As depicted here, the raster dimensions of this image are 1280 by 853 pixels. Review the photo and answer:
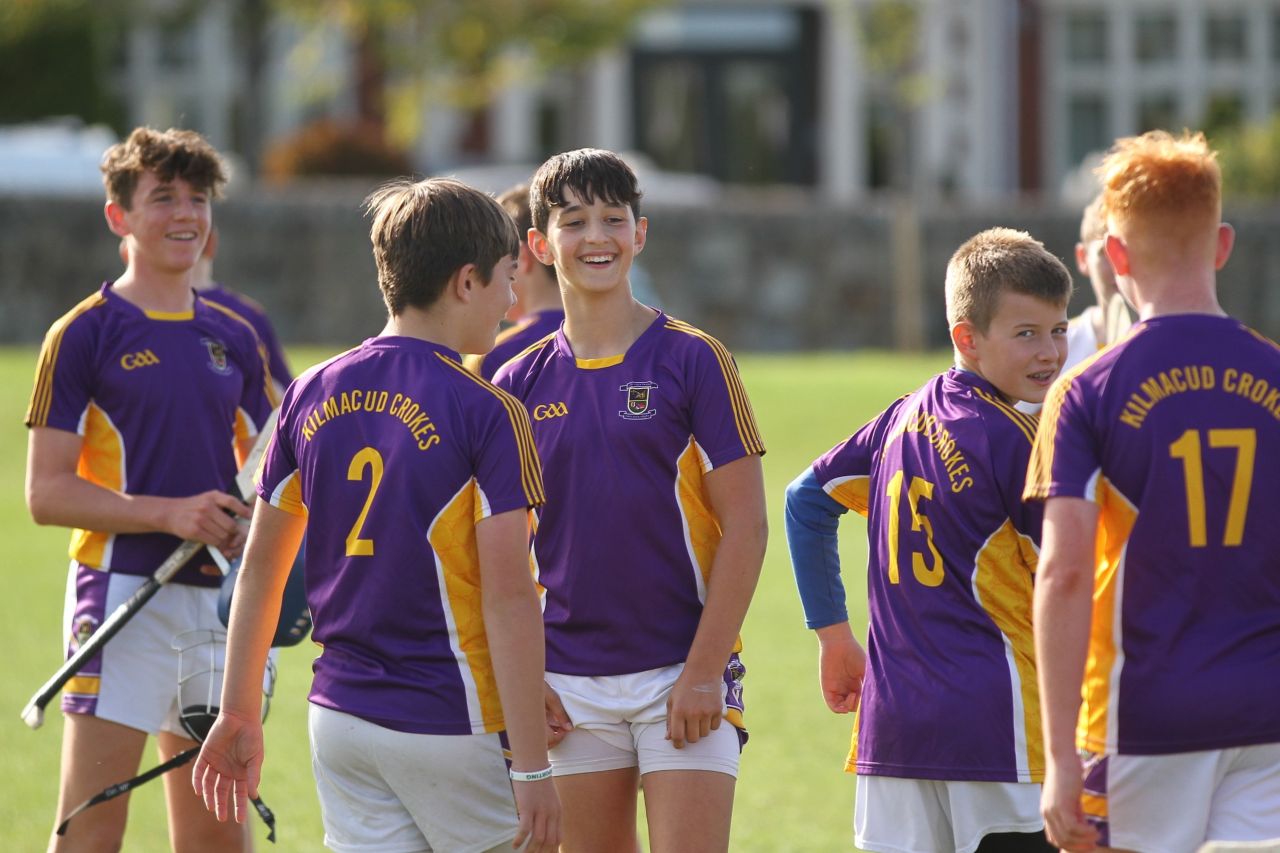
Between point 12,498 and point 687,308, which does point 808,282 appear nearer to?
point 687,308

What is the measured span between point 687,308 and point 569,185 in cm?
1857

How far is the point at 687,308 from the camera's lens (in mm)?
22641

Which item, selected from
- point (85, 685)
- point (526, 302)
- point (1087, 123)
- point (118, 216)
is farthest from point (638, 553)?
point (1087, 123)

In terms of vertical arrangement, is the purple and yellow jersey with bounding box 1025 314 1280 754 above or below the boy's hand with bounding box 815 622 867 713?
above

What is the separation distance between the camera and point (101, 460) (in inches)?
188

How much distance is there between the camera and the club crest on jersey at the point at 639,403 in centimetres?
399

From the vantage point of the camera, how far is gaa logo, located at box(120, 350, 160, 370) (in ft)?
15.5

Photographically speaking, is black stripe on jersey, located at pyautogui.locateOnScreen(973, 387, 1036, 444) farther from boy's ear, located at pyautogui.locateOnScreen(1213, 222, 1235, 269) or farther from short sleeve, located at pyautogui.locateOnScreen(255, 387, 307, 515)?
short sleeve, located at pyautogui.locateOnScreen(255, 387, 307, 515)

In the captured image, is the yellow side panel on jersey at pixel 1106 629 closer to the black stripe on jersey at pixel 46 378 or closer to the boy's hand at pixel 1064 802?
the boy's hand at pixel 1064 802

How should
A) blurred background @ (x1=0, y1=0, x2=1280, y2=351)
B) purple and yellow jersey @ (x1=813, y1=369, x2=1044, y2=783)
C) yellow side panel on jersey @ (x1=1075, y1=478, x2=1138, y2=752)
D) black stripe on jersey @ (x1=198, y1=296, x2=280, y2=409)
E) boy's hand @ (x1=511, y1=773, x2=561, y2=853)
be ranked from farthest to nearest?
blurred background @ (x1=0, y1=0, x2=1280, y2=351)
black stripe on jersey @ (x1=198, y1=296, x2=280, y2=409)
purple and yellow jersey @ (x1=813, y1=369, x2=1044, y2=783)
boy's hand @ (x1=511, y1=773, x2=561, y2=853)
yellow side panel on jersey @ (x1=1075, y1=478, x2=1138, y2=752)

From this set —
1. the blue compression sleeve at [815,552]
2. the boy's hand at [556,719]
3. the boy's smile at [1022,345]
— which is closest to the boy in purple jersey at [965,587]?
the boy's smile at [1022,345]

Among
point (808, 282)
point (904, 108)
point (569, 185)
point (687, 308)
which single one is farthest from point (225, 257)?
point (569, 185)

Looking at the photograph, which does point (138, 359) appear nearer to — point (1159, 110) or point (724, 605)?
point (724, 605)

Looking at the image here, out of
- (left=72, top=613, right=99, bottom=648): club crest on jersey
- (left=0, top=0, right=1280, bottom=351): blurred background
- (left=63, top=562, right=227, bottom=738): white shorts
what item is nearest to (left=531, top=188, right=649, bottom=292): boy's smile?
(left=63, top=562, right=227, bottom=738): white shorts
